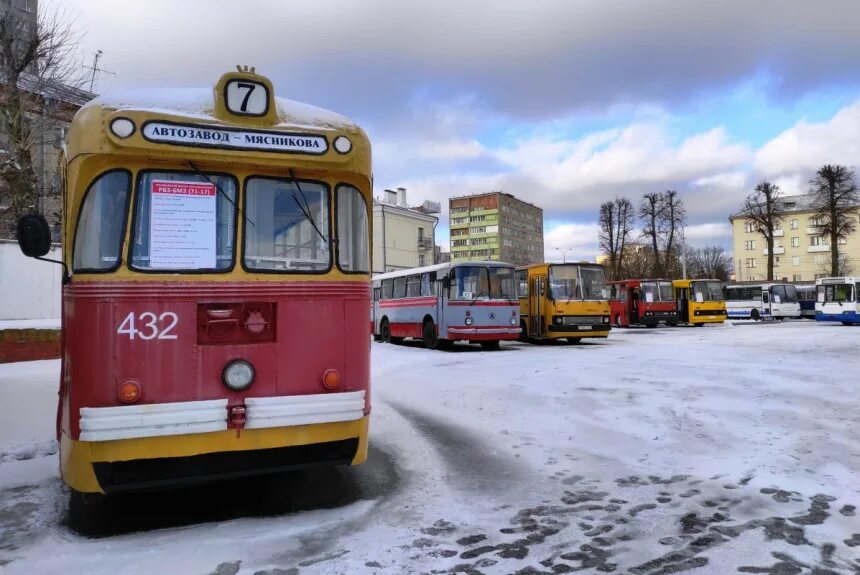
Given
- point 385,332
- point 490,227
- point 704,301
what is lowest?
point 385,332

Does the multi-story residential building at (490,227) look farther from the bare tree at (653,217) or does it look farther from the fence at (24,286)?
the fence at (24,286)

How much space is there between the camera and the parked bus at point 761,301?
1671 inches

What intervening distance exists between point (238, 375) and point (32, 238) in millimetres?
1609

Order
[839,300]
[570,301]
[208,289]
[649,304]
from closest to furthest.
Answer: [208,289]
[570,301]
[839,300]
[649,304]

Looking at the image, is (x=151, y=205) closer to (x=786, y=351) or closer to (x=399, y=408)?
(x=399, y=408)

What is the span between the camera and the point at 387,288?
928 inches

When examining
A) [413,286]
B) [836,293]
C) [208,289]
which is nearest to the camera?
[208,289]

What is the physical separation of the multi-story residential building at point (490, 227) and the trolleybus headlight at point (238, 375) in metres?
115

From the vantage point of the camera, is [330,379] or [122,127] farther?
[330,379]

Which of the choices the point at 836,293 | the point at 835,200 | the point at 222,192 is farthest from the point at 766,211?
the point at 222,192

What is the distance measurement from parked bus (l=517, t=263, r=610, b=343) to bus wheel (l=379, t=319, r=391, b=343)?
5.44m

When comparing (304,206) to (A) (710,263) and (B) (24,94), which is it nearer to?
(B) (24,94)

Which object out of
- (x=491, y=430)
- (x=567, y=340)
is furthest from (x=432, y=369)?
(x=567, y=340)

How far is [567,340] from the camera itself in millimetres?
23594
